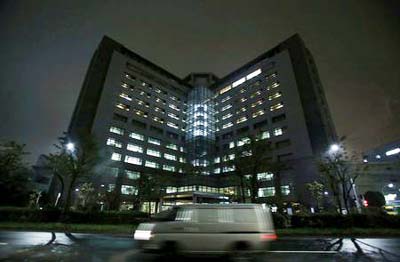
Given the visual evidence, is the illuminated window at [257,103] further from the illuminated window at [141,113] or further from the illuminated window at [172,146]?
the illuminated window at [141,113]

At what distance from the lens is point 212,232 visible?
792 cm

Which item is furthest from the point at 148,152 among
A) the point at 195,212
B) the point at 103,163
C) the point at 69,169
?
the point at 195,212

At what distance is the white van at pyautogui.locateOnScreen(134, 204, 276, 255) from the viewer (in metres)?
7.80

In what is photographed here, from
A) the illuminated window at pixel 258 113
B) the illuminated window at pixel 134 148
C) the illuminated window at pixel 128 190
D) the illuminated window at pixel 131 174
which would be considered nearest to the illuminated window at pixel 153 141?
the illuminated window at pixel 134 148

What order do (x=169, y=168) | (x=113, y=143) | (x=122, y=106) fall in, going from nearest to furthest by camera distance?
(x=113, y=143), (x=122, y=106), (x=169, y=168)

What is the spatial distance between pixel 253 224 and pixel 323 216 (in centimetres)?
1630

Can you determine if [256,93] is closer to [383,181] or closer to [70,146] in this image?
[383,181]

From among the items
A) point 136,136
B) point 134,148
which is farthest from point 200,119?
point 134,148

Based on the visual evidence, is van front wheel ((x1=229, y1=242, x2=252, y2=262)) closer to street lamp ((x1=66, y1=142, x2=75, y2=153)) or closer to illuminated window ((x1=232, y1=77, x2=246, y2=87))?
street lamp ((x1=66, y1=142, x2=75, y2=153))

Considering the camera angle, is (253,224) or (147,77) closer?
(253,224)

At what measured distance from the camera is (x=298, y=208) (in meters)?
48.9

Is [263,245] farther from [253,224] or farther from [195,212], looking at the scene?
[195,212]

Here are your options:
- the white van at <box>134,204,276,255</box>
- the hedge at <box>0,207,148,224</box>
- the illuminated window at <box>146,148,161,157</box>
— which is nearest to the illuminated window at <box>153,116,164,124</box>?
the illuminated window at <box>146,148,161,157</box>

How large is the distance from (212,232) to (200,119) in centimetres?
7545
